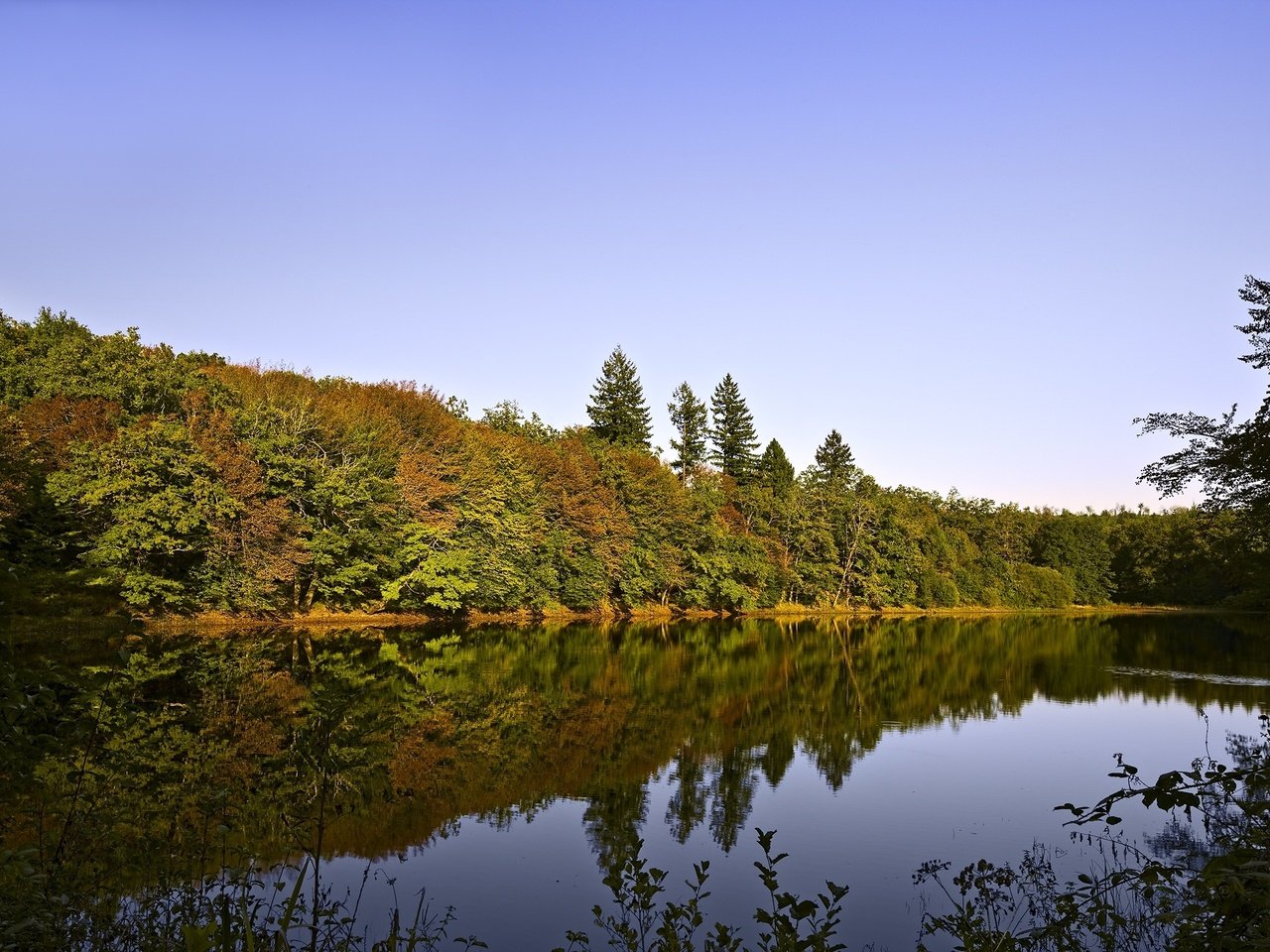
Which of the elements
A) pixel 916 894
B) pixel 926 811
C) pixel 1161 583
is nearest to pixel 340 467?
pixel 926 811

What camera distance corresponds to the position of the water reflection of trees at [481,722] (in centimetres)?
1107

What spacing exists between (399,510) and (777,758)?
30.3 meters

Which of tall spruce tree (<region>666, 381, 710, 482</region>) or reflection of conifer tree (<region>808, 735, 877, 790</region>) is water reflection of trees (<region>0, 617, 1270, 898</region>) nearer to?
reflection of conifer tree (<region>808, 735, 877, 790</region>)

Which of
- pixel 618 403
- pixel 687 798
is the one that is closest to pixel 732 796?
pixel 687 798

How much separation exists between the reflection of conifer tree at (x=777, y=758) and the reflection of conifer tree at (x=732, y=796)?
24 cm

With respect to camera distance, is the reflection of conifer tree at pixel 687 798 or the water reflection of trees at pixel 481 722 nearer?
the water reflection of trees at pixel 481 722

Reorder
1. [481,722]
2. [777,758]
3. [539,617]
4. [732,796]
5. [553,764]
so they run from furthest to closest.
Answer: [539,617], [481,722], [777,758], [553,764], [732,796]

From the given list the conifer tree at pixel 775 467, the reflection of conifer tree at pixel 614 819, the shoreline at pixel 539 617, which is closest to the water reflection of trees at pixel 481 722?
the reflection of conifer tree at pixel 614 819

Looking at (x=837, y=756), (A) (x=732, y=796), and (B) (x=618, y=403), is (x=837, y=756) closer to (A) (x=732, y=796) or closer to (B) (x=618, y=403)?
(A) (x=732, y=796)

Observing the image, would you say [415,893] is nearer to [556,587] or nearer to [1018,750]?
[1018,750]

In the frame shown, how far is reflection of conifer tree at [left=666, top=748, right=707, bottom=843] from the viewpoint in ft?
41.0

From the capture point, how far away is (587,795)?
1395cm

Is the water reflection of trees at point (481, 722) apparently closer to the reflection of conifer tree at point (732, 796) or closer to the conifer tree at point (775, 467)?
the reflection of conifer tree at point (732, 796)

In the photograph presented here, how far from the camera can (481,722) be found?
19.0 metres
